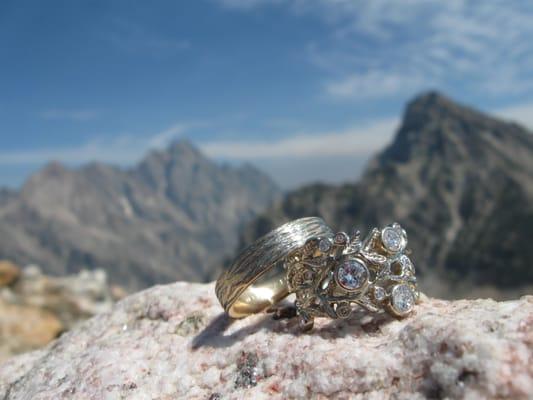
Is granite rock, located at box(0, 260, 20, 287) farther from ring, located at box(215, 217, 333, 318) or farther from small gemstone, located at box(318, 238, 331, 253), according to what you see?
small gemstone, located at box(318, 238, 331, 253)

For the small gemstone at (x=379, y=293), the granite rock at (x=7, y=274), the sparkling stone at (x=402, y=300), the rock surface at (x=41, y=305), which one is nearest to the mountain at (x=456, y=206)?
the rock surface at (x=41, y=305)

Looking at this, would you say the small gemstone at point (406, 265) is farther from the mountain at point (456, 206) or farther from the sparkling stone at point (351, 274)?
the mountain at point (456, 206)

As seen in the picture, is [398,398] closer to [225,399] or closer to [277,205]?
[225,399]

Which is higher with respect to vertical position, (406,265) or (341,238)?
(341,238)

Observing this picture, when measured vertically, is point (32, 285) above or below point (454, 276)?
above

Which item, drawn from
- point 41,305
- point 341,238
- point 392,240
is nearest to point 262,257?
point 341,238

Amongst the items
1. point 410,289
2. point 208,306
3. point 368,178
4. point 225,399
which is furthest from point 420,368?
point 368,178

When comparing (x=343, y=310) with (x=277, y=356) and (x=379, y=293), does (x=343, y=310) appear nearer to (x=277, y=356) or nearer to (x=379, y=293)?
(x=379, y=293)
